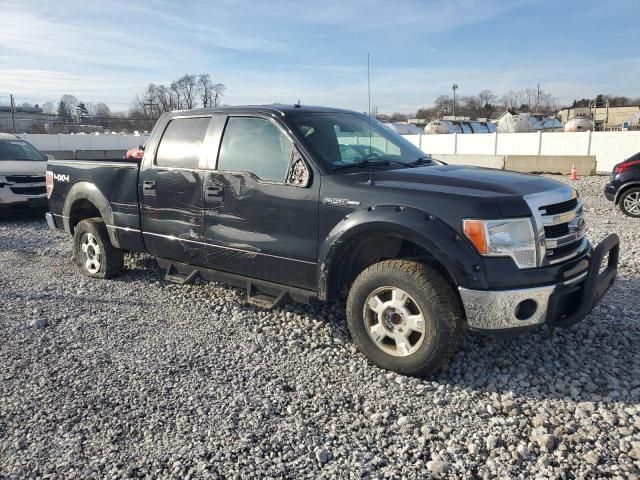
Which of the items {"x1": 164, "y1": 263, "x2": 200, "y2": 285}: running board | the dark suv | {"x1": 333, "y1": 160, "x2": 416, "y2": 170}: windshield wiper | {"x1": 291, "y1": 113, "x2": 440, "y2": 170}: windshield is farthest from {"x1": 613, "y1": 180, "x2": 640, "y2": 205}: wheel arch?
{"x1": 164, "y1": 263, "x2": 200, "y2": 285}: running board

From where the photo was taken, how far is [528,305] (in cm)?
358

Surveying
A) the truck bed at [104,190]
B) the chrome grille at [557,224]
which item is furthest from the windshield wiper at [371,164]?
the truck bed at [104,190]

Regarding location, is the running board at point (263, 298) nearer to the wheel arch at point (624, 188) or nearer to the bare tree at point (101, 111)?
the wheel arch at point (624, 188)

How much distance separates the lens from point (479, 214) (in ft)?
11.6

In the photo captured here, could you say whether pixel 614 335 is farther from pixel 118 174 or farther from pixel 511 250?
pixel 118 174

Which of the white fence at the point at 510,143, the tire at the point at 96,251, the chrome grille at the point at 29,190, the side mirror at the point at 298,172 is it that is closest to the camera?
the side mirror at the point at 298,172

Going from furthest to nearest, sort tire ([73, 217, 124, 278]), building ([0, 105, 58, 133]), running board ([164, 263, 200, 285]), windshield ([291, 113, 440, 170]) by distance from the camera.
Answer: building ([0, 105, 58, 133]), tire ([73, 217, 124, 278]), running board ([164, 263, 200, 285]), windshield ([291, 113, 440, 170])

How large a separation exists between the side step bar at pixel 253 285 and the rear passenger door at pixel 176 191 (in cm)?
11

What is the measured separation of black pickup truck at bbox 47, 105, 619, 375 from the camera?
3.59 meters

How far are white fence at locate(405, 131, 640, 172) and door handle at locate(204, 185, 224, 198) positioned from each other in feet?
75.7

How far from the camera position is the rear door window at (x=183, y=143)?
16.9 feet

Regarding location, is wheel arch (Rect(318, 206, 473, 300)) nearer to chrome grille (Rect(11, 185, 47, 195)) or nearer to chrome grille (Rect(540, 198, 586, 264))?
chrome grille (Rect(540, 198, 586, 264))

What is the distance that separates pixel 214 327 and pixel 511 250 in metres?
2.68

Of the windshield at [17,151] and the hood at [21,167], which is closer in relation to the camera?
the hood at [21,167]
